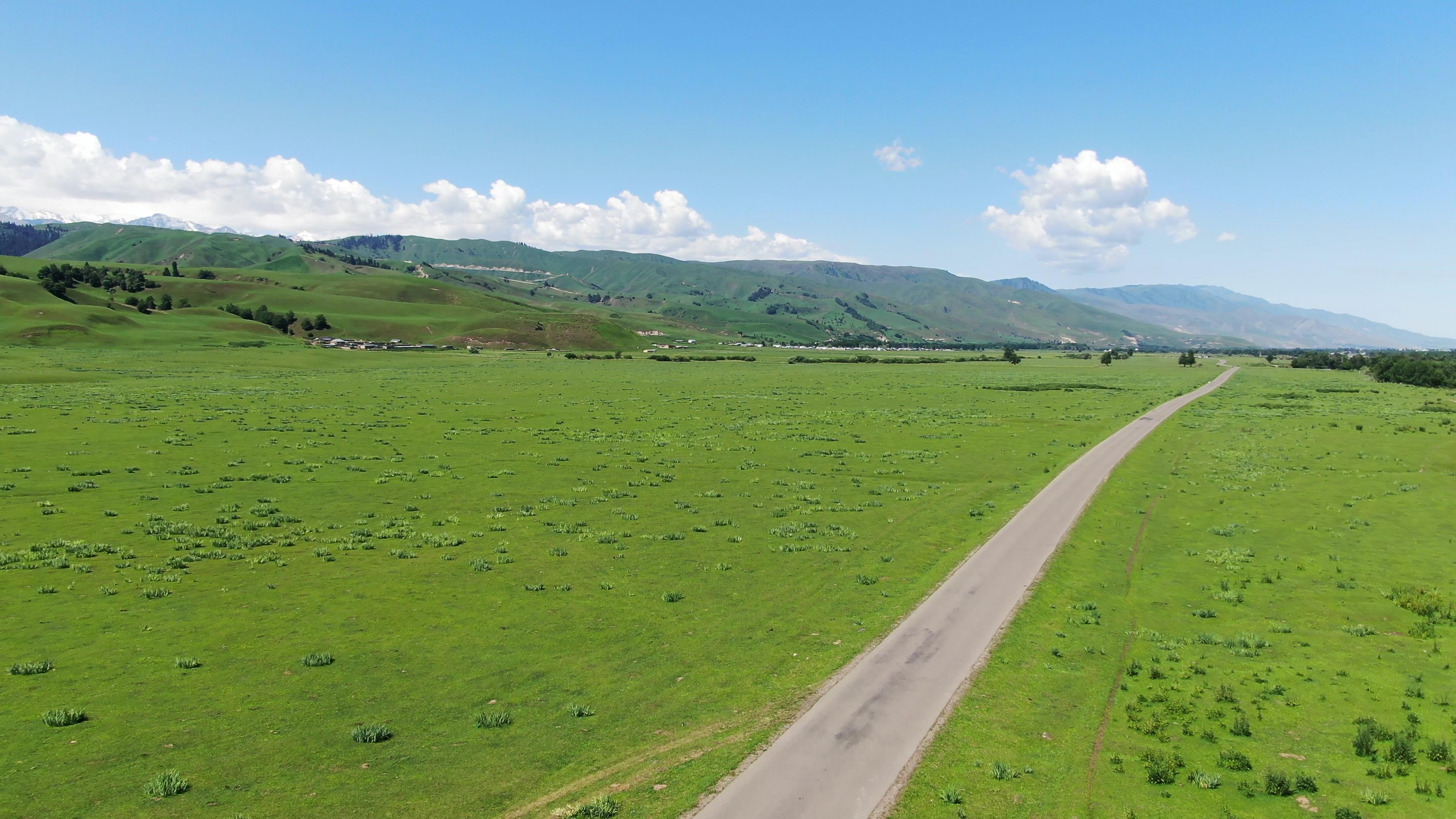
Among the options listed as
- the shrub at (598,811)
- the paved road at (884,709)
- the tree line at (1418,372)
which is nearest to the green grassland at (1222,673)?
the paved road at (884,709)

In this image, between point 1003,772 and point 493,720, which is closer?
point 1003,772

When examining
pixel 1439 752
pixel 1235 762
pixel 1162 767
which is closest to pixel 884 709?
pixel 1162 767

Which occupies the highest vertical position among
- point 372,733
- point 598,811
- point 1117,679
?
point 1117,679

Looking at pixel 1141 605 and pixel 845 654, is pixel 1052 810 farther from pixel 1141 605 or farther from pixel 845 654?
pixel 1141 605

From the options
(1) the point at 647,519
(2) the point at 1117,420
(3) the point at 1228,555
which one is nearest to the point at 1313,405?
(2) the point at 1117,420

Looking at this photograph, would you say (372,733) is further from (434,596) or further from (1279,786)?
(1279,786)

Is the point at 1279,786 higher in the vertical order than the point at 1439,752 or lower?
lower
